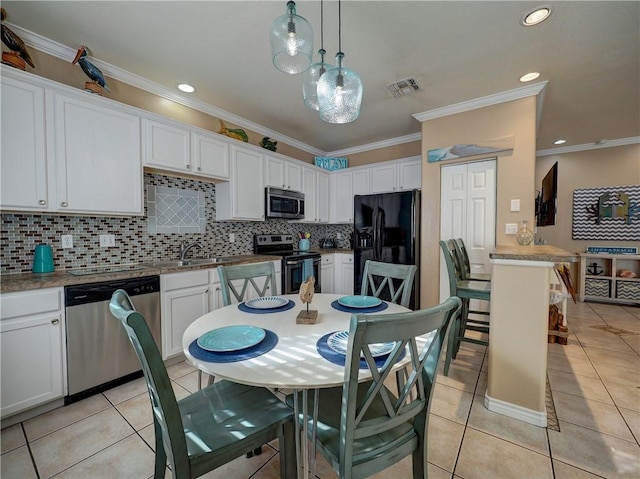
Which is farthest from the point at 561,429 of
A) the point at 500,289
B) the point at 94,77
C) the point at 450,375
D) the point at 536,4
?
the point at 94,77

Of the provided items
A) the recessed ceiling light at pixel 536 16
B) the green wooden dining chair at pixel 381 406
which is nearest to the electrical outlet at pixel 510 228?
the recessed ceiling light at pixel 536 16

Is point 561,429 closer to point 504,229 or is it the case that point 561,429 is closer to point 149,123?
point 504,229

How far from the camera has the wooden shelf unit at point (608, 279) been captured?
13.7 feet

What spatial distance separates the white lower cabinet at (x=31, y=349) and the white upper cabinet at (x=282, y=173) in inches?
93.9

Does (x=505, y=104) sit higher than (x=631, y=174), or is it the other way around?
(x=505, y=104)

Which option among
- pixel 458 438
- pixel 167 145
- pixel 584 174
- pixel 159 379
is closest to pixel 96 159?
pixel 167 145

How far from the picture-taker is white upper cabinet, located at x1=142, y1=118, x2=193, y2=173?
7.93 feet

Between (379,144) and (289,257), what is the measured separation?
2.47 meters

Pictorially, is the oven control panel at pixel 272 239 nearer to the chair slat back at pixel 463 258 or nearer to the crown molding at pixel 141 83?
the crown molding at pixel 141 83

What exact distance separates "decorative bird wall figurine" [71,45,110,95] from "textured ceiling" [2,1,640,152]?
0.10 meters

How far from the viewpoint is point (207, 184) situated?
10.5 ft

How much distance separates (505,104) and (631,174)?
3.25 m

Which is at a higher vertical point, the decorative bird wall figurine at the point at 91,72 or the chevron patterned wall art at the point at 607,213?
the decorative bird wall figurine at the point at 91,72

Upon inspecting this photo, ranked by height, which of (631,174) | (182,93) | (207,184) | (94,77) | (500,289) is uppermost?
(182,93)
